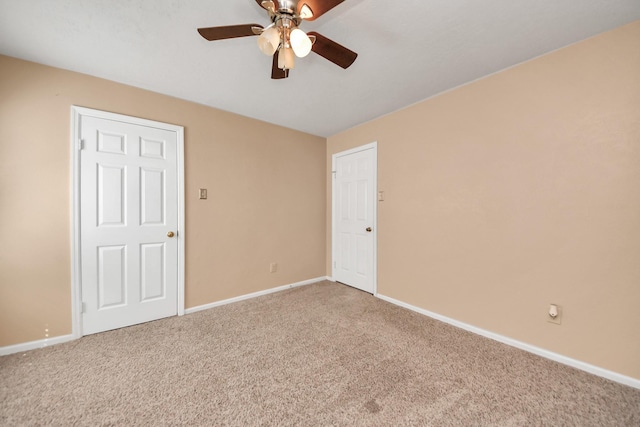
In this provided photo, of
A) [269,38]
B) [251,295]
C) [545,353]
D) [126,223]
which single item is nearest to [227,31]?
[269,38]

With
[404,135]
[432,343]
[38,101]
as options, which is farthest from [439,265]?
[38,101]

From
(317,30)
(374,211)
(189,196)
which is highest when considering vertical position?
(317,30)

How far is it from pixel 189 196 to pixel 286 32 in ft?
6.67

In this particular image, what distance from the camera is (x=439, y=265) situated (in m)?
2.51

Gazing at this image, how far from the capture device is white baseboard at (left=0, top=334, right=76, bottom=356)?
188 cm

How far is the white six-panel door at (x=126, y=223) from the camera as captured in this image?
2.17 m

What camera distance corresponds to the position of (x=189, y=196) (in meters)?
2.66

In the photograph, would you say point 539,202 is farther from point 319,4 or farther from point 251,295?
point 251,295

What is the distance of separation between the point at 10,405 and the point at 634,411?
369cm

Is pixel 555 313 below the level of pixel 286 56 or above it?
below

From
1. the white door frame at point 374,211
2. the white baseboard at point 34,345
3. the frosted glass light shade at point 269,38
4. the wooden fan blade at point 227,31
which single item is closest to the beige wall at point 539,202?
the white door frame at point 374,211

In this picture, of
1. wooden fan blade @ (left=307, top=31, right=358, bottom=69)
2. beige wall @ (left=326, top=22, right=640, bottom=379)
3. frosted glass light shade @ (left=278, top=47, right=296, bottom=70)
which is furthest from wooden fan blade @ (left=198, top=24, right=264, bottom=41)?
beige wall @ (left=326, top=22, right=640, bottom=379)

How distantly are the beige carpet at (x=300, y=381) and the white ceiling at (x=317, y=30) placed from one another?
2.40 m

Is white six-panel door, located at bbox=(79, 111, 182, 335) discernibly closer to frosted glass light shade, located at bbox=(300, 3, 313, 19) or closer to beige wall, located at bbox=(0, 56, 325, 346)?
beige wall, located at bbox=(0, 56, 325, 346)
